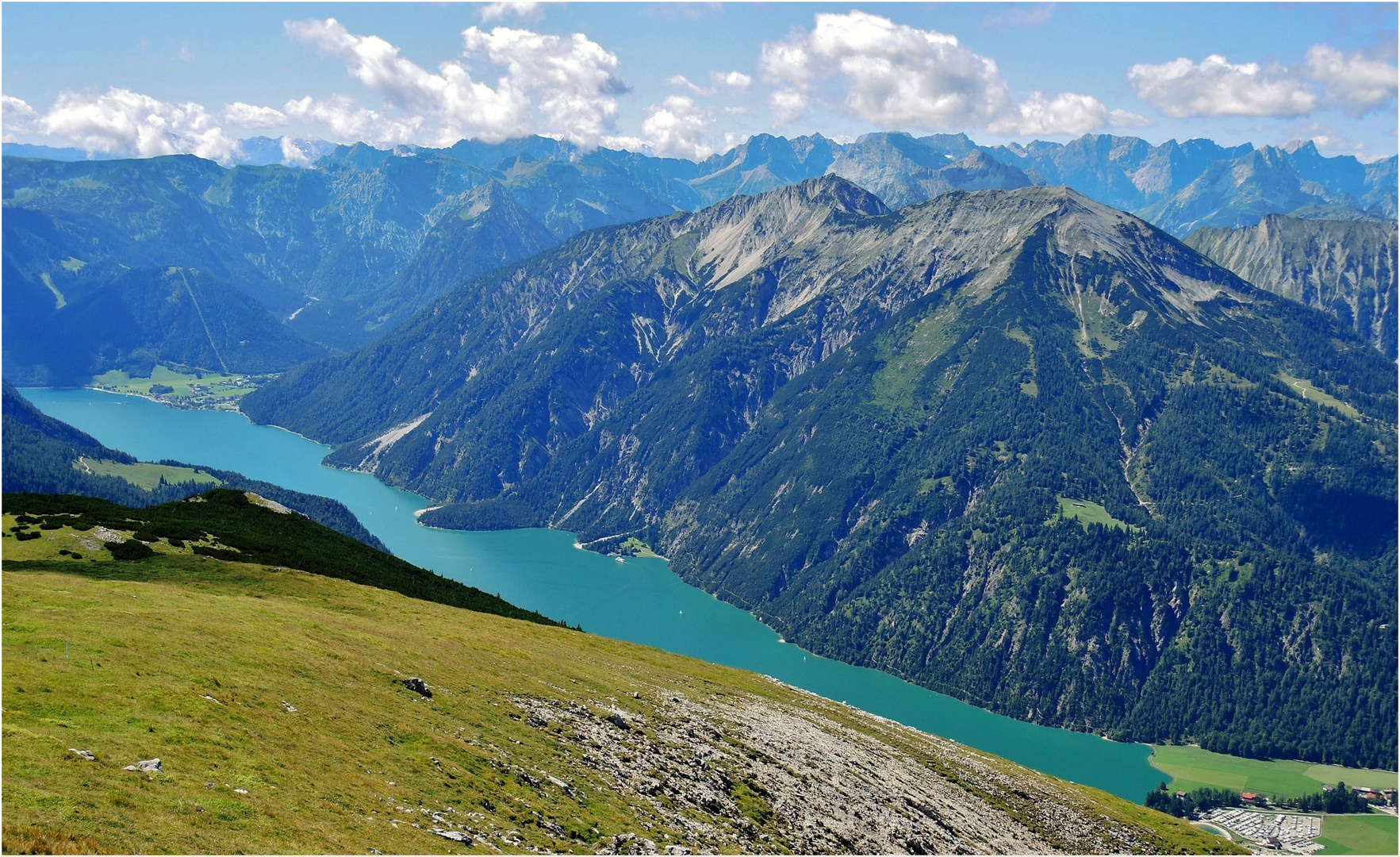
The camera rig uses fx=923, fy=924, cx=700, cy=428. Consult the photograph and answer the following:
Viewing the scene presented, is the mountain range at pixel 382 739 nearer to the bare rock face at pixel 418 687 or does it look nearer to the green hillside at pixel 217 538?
the bare rock face at pixel 418 687

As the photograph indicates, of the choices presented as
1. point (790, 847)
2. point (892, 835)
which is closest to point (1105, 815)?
point (892, 835)

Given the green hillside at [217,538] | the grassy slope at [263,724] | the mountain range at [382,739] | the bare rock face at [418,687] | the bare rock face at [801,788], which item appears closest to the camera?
the grassy slope at [263,724]

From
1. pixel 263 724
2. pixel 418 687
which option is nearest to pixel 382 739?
pixel 263 724

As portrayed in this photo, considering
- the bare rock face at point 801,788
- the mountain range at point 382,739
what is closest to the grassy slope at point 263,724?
the mountain range at point 382,739

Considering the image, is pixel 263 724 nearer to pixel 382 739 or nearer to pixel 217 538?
pixel 382 739

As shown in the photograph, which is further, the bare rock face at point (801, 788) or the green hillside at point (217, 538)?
the green hillside at point (217, 538)

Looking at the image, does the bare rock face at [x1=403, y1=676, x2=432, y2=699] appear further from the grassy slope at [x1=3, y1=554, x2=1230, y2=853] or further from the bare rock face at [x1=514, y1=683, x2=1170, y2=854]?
the bare rock face at [x1=514, y1=683, x2=1170, y2=854]

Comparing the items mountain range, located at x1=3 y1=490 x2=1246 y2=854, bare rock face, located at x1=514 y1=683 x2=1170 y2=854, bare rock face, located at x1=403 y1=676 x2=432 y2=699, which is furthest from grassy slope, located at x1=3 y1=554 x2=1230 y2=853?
bare rock face, located at x1=514 y1=683 x2=1170 y2=854
